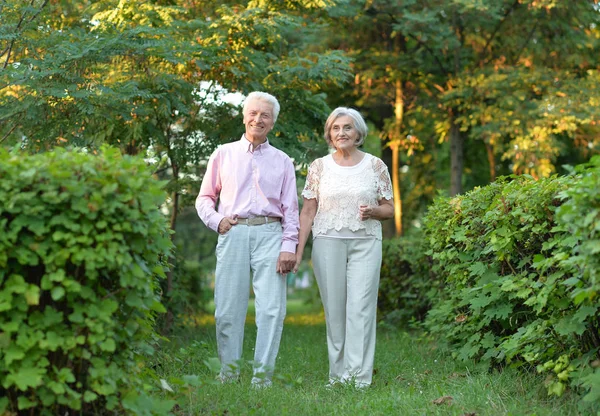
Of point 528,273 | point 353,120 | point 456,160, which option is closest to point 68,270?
point 353,120

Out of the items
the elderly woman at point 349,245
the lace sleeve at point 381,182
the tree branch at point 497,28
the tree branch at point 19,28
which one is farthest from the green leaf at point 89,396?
the tree branch at point 497,28

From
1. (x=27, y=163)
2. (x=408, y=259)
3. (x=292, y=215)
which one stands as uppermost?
(x=27, y=163)

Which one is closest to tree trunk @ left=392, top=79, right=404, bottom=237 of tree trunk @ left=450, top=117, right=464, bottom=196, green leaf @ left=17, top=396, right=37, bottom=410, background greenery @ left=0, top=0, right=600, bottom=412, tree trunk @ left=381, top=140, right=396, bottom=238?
background greenery @ left=0, top=0, right=600, bottom=412

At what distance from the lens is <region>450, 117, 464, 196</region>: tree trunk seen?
14.5m

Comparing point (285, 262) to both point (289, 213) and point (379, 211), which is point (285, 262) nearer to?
point (289, 213)

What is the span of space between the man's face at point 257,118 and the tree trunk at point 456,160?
29.7 ft

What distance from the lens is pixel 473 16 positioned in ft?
46.4

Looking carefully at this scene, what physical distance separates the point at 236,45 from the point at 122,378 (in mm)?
6067

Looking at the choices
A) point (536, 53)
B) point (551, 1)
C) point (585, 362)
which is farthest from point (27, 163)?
point (536, 53)

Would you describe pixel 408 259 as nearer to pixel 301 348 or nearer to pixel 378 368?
pixel 301 348

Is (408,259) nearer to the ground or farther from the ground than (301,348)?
farther from the ground

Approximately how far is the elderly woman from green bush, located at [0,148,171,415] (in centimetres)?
230

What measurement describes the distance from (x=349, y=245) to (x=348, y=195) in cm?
37

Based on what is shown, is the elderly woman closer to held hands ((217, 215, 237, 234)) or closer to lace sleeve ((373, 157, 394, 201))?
lace sleeve ((373, 157, 394, 201))
